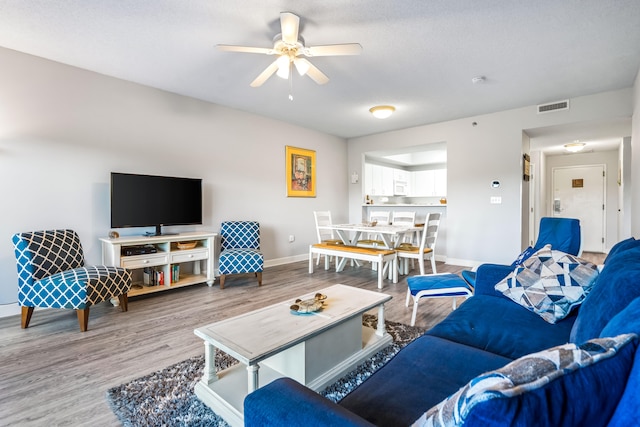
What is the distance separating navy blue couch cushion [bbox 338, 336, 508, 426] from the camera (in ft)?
3.29

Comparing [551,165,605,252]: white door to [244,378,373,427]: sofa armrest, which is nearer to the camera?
[244,378,373,427]: sofa armrest

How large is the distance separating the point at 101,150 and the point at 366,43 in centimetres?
317

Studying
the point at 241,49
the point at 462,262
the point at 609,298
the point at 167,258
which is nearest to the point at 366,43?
the point at 241,49

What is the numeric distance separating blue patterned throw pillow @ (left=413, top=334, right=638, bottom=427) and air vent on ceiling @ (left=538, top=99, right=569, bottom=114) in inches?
202

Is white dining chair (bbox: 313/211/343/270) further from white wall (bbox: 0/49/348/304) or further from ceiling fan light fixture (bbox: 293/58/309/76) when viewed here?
ceiling fan light fixture (bbox: 293/58/309/76)

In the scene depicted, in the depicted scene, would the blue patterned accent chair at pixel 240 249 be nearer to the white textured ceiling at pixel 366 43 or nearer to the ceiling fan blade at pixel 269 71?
the white textured ceiling at pixel 366 43

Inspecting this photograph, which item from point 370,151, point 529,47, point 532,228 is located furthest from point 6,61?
point 532,228

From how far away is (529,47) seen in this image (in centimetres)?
300

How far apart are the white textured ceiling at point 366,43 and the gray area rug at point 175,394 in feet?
8.51

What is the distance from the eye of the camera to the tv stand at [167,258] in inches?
135

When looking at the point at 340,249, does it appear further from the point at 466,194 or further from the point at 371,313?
the point at 466,194

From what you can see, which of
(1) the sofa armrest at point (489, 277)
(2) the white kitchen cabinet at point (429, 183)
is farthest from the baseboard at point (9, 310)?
(2) the white kitchen cabinet at point (429, 183)

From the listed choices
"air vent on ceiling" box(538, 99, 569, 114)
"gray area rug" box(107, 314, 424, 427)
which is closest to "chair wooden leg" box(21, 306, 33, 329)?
"gray area rug" box(107, 314, 424, 427)

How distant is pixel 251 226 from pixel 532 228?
564cm
